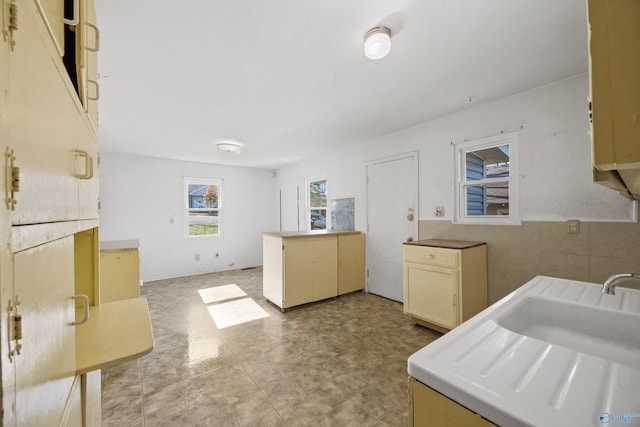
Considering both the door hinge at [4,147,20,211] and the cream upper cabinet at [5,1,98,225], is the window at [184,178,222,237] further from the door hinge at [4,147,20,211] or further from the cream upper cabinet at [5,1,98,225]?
the door hinge at [4,147,20,211]

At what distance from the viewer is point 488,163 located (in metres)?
2.80

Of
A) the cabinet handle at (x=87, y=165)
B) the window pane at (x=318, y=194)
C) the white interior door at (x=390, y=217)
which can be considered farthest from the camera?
the window pane at (x=318, y=194)

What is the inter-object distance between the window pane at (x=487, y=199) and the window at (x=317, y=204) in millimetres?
2644

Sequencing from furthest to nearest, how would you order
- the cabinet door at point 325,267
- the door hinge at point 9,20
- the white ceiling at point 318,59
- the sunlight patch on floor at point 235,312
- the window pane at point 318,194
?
the window pane at point 318,194 → the cabinet door at point 325,267 → the sunlight patch on floor at point 235,312 → the white ceiling at point 318,59 → the door hinge at point 9,20

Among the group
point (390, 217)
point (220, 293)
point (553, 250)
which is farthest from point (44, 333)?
point (220, 293)

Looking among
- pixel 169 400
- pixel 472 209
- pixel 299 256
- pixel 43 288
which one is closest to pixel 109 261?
pixel 169 400

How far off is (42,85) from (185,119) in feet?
9.48

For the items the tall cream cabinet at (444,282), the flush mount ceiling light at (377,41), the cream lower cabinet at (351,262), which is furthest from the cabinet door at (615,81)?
the cream lower cabinet at (351,262)

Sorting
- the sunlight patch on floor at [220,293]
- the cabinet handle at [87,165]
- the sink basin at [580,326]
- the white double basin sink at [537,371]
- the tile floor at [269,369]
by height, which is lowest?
the tile floor at [269,369]

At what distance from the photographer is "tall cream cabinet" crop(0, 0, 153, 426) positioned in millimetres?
344

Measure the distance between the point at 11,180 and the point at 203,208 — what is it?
5.60m

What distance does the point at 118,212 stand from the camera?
4.61 metres

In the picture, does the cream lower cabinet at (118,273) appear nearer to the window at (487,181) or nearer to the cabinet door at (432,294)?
the cabinet door at (432,294)

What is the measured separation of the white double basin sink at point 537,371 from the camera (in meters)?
0.53
